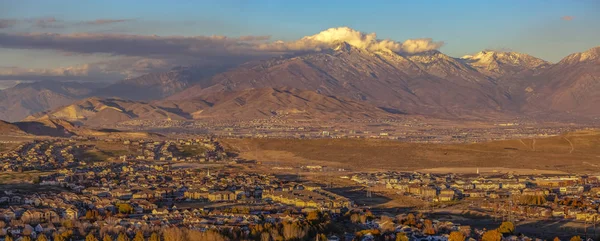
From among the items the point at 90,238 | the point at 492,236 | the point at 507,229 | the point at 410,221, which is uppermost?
the point at 90,238

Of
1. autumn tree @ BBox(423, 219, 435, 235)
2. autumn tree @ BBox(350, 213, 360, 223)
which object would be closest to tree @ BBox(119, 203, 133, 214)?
autumn tree @ BBox(350, 213, 360, 223)

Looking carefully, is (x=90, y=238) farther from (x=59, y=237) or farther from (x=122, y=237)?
(x=59, y=237)

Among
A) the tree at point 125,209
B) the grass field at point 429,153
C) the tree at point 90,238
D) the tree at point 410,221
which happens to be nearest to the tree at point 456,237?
the tree at point 410,221

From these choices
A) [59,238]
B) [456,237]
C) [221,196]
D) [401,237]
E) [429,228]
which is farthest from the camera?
[221,196]

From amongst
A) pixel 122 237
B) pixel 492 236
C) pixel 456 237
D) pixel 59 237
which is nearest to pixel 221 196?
pixel 122 237

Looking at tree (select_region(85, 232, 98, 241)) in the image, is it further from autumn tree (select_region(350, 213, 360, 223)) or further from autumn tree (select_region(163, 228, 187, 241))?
autumn tree (select_region(350, 213, 360, 223))

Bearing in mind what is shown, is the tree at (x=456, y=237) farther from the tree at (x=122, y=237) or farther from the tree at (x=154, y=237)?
the tree at (x=122, y=237)

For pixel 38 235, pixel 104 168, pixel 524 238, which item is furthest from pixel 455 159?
pixel 38 235

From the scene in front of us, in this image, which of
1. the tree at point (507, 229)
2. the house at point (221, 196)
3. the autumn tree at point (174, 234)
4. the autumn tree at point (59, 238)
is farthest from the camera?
the house at point (221, 196)
